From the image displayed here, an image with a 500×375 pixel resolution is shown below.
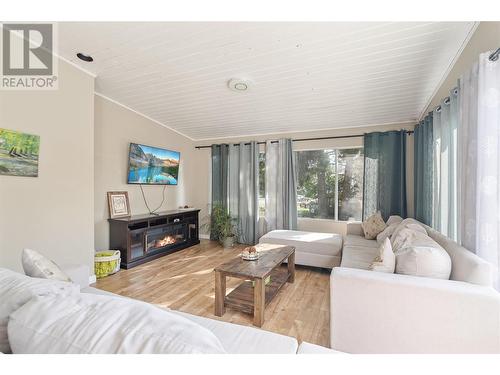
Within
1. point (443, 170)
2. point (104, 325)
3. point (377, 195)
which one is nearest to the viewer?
point (104, 325)

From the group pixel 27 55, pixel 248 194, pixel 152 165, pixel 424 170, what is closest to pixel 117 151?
pixel 152 165

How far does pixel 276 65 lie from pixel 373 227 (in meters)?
2.53

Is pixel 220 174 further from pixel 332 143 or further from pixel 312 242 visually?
pixel 312 242

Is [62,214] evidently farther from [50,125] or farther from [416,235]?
[416,235]

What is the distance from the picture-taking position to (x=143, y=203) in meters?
3.90

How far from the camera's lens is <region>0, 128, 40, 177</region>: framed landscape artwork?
197 centimetres

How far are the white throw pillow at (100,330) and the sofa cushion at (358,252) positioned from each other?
2.05 metres

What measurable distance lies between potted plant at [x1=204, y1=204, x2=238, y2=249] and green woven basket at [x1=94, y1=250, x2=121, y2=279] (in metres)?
1.83

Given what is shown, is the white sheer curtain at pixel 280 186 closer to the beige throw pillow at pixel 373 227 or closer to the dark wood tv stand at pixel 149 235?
the beige throw pillow at pixel 373 227

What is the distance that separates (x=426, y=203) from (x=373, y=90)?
→ 5.03 feet

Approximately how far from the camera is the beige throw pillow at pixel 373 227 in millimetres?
3154

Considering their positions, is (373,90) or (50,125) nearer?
(50,125)

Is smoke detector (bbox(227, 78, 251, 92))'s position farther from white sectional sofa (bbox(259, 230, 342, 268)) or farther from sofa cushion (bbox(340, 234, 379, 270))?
sofa cushion (bbox(340, 234, 379, 270))
